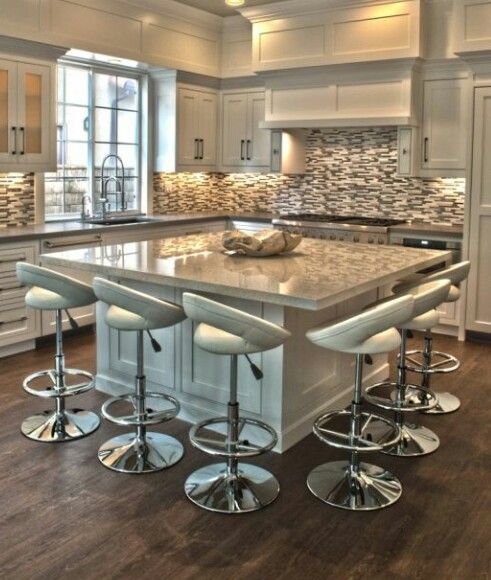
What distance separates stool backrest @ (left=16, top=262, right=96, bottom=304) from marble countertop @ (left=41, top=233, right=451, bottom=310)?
0.15 metres

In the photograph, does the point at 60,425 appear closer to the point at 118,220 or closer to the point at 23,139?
the point at 23,139

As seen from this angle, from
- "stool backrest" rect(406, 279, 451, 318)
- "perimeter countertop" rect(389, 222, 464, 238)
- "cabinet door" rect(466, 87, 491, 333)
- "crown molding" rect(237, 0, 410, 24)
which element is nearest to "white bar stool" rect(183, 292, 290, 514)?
A: "stool backrest" rect(406, 279, 451, 318)

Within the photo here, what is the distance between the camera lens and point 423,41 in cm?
577

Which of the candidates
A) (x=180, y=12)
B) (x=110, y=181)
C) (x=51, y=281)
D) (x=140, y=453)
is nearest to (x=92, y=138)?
(x=110, y=181)

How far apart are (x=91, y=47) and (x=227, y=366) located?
3414mm

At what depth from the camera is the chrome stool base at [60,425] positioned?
3602 millimetres

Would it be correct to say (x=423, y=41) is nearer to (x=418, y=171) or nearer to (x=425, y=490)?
(x=418, y=171)

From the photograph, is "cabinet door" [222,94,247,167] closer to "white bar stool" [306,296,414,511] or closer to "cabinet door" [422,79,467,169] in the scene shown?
"cabinet door" [422,79,467,169]

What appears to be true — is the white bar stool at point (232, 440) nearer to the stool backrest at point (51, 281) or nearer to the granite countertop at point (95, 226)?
the stool backrest at point (51, 281)

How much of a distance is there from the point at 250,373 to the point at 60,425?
1.10 meters

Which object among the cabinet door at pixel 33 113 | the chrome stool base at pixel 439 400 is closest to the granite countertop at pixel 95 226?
the cabinet door at pixel 33 113

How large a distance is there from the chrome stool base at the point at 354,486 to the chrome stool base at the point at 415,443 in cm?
29

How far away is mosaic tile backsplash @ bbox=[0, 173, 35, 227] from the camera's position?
554 cm

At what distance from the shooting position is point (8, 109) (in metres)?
5.11
